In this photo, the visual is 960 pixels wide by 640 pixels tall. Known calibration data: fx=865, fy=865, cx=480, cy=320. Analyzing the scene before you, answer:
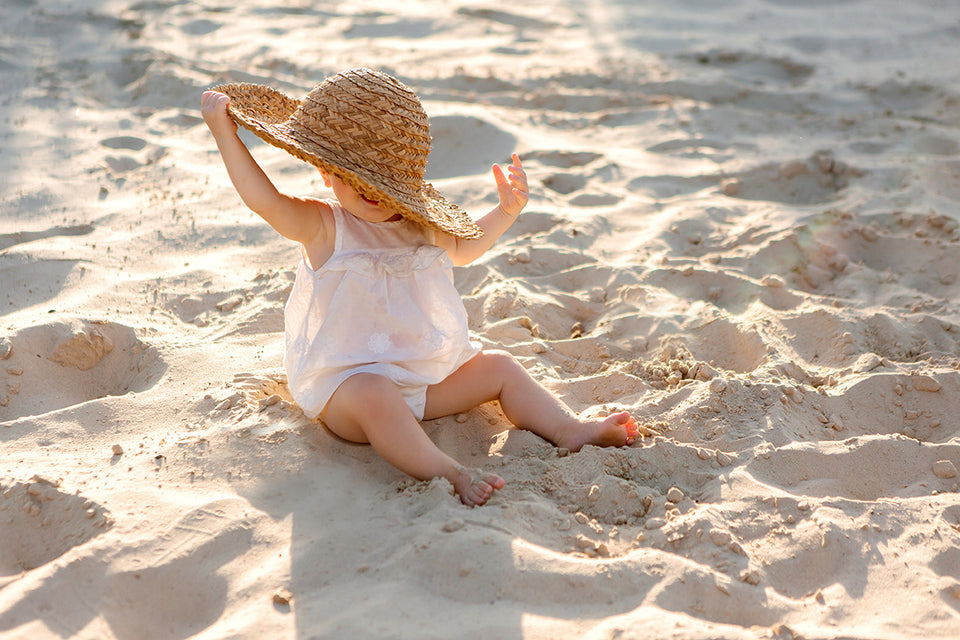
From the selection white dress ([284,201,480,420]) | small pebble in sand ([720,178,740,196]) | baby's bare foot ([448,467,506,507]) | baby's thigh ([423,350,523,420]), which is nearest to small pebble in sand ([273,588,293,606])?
baby's bare foot ([448,467,506,507])

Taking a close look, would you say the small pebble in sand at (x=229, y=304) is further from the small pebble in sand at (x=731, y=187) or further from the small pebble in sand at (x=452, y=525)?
the small pebble in sand at (x=731, y=187)

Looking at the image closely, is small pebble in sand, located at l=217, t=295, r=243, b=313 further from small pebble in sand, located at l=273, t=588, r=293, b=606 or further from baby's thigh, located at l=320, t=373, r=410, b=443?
small pebble in sand, located at l=273, t=588, r=293, b=606

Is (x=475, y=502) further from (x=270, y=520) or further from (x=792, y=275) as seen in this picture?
(x=792, y=275)

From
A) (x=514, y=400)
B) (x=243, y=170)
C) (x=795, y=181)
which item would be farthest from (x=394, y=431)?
(x=795, y=181)

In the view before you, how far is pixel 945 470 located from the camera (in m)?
2.17

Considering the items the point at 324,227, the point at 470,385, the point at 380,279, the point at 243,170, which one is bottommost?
the point at 470,385

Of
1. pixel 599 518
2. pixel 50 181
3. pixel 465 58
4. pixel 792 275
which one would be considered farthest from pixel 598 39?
pixel 599 518

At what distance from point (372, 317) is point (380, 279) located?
0.10 meters

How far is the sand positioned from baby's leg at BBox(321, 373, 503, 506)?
58 mm

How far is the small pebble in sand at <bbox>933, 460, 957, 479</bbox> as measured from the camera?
7.11 feet

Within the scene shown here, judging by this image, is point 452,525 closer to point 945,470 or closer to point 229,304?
point 945,470

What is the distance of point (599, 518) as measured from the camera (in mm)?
1981

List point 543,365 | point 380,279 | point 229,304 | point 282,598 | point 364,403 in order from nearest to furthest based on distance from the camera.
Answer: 1. point 282,598
2. point 364,403
3. point 380,279
4. point 543,365
5. point 229,304

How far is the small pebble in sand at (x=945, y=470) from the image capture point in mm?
2168
